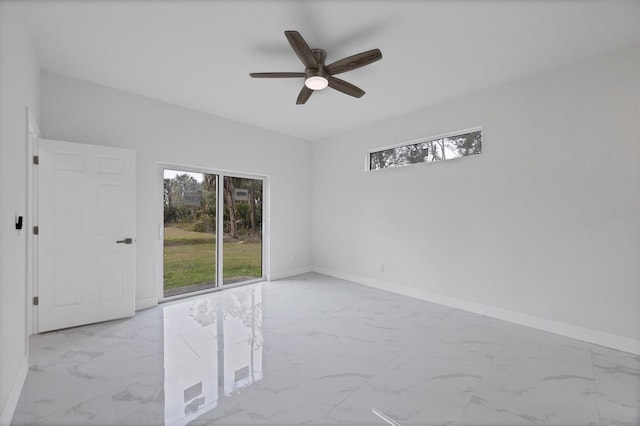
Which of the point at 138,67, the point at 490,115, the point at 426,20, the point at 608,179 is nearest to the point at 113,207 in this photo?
the point at 138,67

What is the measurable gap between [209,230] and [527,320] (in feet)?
15.0

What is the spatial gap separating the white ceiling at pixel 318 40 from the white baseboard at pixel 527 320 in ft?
9.21

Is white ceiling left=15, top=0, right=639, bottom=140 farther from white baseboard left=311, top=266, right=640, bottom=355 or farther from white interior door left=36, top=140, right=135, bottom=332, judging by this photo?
white baseboard left=311, top=266, right=640, bottom=355

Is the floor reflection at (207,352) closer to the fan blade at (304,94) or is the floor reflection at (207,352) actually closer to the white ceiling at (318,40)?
the fan blade at (304,94)

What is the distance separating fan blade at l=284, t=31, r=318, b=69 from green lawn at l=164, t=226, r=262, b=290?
10.2ft

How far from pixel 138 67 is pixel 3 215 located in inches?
83.8

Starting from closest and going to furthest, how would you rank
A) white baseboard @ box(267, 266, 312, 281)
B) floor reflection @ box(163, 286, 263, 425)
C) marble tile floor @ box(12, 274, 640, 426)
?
marble tile floor @ box(12, 274, 640, 426) → floor reflection @ box(163, 286, 263, 425) → white baseboard @ box(267, 266, 312, 281)

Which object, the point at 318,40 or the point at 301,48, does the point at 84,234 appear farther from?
the point at 318,40

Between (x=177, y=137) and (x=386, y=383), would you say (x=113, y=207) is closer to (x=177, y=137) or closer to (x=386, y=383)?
(x=177, y=137)

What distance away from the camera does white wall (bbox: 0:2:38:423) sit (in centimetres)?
171

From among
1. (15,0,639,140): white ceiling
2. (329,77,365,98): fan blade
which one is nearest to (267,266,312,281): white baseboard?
(15,0,639,140): white ceiling

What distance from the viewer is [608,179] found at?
280 cm

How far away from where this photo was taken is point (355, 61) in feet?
8.36

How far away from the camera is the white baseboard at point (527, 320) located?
2723 mm
